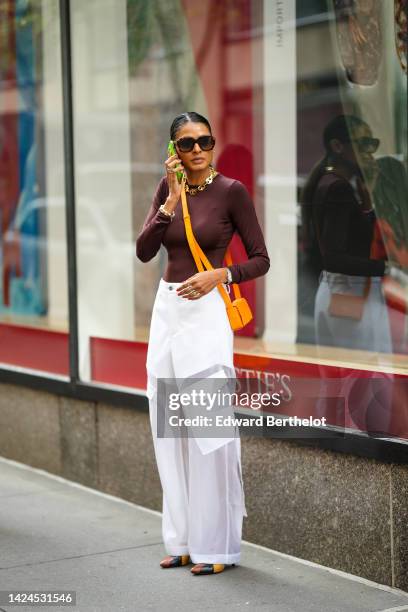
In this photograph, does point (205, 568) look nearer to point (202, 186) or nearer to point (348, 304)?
point (202, 186)

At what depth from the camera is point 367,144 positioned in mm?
7086

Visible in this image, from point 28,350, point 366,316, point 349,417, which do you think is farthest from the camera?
point 28,350

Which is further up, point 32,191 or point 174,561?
point 32,191

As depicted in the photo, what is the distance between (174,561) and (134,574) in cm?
21

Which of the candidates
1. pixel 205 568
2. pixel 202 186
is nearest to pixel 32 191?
pixel 202 186

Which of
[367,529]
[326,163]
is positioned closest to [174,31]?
[326,163]

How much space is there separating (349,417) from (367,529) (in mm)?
574

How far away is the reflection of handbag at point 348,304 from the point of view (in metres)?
6.58

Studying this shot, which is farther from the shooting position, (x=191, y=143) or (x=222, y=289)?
(x=222, y=289)

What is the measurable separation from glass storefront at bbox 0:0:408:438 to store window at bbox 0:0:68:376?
27 millimetres

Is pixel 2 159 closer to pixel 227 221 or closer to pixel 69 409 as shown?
pixel 69 409

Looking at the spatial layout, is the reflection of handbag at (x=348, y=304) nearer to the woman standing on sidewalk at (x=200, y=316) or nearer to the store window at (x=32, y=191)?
the woman standing on sidewalk at (x=200, y=316)

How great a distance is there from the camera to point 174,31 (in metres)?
7.76

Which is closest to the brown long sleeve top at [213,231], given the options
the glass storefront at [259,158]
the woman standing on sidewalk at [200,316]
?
the woman standing on sidewalk at [200,316]
